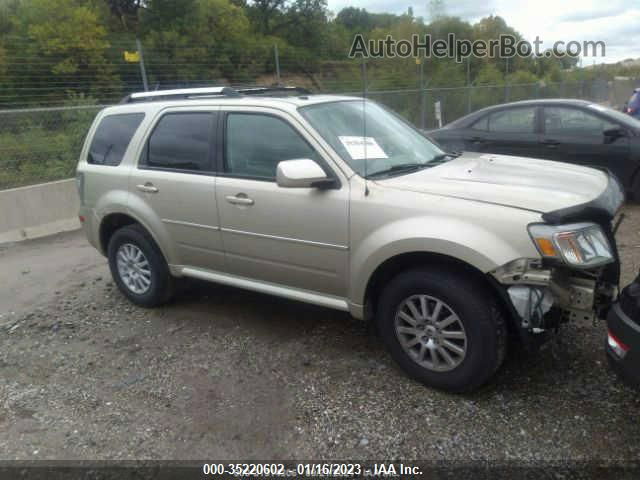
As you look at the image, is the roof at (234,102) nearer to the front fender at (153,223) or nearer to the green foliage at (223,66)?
the front fender at (153,223)

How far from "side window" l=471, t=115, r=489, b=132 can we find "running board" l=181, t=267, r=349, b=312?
16.7 feet

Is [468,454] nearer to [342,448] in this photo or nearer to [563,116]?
[342,448]

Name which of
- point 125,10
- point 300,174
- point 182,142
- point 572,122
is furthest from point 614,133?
point 125,10

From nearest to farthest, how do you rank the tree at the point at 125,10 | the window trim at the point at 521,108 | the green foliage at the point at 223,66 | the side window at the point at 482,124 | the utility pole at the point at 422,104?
1. the window trim at the point at 521,108
2. the side window at the point at 482,124
3. the green foliage at the point at 223,66
4. the utility pole at the point at 422,104
5. the tree at the point at 125,10

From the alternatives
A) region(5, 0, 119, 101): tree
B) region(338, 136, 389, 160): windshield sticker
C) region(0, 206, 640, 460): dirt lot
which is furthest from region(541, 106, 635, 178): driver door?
region(5, 0, 119, 101): tree

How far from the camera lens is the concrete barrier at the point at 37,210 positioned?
744cm

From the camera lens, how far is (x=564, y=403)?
303 centimetres

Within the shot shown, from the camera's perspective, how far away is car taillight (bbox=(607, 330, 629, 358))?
2510mm

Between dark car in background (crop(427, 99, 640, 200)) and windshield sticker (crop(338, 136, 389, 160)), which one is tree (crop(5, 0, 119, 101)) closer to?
dark car in background (crop(427, 99, 640, 200))

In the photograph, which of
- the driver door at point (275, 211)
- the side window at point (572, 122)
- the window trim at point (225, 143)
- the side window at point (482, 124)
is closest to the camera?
the driver door at point (275, 211)

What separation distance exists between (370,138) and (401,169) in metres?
0.35

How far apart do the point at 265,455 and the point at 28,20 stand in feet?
67.7

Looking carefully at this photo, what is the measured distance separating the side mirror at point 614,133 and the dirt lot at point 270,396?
2.79 meters

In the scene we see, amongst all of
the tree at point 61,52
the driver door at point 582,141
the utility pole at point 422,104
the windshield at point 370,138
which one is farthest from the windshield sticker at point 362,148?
the utility pole at point 422,104
